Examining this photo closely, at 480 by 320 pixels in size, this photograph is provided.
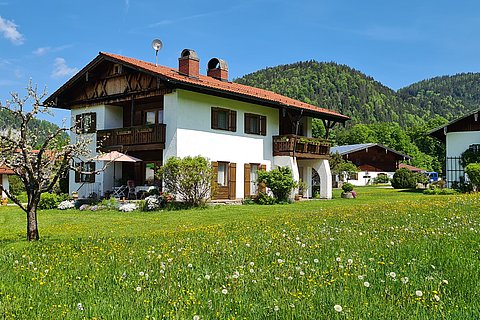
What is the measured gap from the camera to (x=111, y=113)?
2714 centimetres

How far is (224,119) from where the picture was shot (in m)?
25.6

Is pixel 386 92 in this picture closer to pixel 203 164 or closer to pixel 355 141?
pixel 355 141

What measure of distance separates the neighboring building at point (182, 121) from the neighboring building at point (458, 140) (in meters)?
8.45

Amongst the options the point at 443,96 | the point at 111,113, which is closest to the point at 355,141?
the point at 111,113

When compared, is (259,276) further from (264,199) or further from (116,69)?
(116,69)

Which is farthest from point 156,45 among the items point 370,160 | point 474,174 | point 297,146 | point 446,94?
point 446,94

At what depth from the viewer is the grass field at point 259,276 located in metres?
4.62

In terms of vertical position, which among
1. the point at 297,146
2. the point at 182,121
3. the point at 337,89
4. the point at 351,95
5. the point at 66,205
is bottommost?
the point at 66,205

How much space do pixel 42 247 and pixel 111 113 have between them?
18510 millimetres

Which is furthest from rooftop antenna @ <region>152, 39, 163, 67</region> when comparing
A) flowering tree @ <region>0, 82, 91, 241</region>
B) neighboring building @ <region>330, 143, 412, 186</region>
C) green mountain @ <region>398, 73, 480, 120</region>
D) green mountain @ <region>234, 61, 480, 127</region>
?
green mountain @ <region>398, 73, 480, 120</region>

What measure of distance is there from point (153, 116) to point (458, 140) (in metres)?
19.7

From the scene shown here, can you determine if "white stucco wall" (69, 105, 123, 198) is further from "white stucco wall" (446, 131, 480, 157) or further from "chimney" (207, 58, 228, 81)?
"white stucco wall" (446, 131, 480, 157)

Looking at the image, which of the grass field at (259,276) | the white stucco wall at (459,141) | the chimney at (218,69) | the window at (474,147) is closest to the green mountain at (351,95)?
the white stucco wall at (459,141)

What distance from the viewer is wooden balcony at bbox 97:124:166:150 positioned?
76.4 feet
